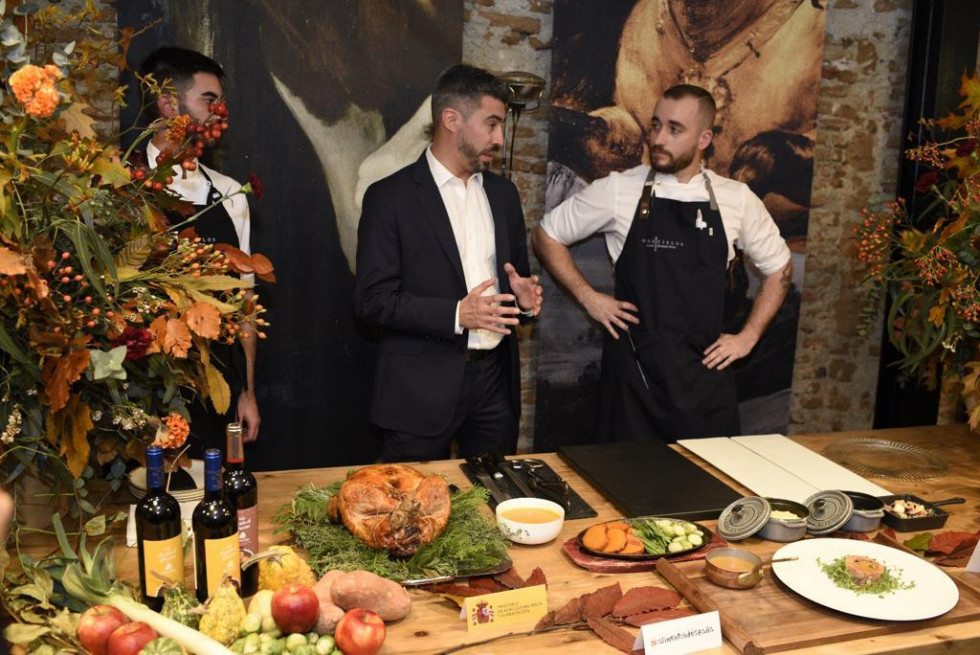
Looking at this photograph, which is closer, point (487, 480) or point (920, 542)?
point (920, 542)

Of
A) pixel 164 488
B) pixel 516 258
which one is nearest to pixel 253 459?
pixel 516 258

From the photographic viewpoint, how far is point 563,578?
68.2 inches

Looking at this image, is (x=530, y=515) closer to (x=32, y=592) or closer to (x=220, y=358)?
(x=32, y=592)

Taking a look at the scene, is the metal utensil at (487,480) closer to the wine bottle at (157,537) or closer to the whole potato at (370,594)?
the whole potato at (370,594)

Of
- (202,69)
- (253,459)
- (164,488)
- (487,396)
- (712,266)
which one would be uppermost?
(202,69)

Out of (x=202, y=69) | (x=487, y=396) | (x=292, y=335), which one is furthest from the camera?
(x=292, y=335)

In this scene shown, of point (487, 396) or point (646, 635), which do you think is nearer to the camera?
point (646, 635)

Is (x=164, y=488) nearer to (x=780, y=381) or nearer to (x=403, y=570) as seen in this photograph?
(x=403, y=570)

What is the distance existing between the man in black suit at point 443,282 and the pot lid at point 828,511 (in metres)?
1.37

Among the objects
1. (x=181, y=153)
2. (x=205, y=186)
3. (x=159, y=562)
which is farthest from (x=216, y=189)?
(x=159, y=562)

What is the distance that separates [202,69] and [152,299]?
5.72ft

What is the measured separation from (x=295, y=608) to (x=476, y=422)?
2.03 m

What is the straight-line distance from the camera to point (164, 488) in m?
1.54

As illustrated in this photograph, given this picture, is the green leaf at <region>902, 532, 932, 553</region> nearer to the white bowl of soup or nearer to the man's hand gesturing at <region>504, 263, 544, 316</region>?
the white bowl of soup
